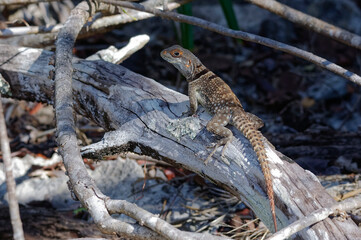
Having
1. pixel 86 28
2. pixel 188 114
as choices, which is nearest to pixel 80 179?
pixel 188 114

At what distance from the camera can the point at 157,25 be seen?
7.15m

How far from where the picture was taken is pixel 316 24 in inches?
119

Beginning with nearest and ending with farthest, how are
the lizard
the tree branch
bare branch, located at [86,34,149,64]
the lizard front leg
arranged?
the lizard, the lizard front leg, bare branch, located at [86,34,149,64], the tree branch

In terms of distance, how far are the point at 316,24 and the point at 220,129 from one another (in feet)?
3.56

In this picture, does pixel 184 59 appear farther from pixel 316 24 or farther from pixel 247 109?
pixel 247 109

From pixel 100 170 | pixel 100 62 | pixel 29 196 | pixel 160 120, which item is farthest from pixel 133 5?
pixel 29 196

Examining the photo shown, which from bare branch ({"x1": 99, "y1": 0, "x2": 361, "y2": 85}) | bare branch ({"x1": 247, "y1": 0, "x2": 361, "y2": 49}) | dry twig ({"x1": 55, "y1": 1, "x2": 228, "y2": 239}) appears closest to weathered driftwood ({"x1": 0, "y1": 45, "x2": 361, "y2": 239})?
dry twig ({"x1": 55, "y1": 1, "x2": 228, "y2": 239})

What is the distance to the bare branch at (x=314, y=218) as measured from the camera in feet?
6.02

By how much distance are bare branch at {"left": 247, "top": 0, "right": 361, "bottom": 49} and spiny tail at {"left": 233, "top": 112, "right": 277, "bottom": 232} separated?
0.82 meters

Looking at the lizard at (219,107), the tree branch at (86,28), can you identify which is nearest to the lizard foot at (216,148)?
the lizard at (219,107)

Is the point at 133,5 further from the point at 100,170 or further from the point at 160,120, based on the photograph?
the point at 100,170

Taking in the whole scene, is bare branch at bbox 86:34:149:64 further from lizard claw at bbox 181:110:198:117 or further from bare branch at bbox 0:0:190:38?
lizard claw at bbox 181:110:198:117

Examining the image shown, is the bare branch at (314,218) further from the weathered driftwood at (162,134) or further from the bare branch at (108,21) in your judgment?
the bare branch at (108,21)

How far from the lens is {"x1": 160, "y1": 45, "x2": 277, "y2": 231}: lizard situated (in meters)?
2.38
